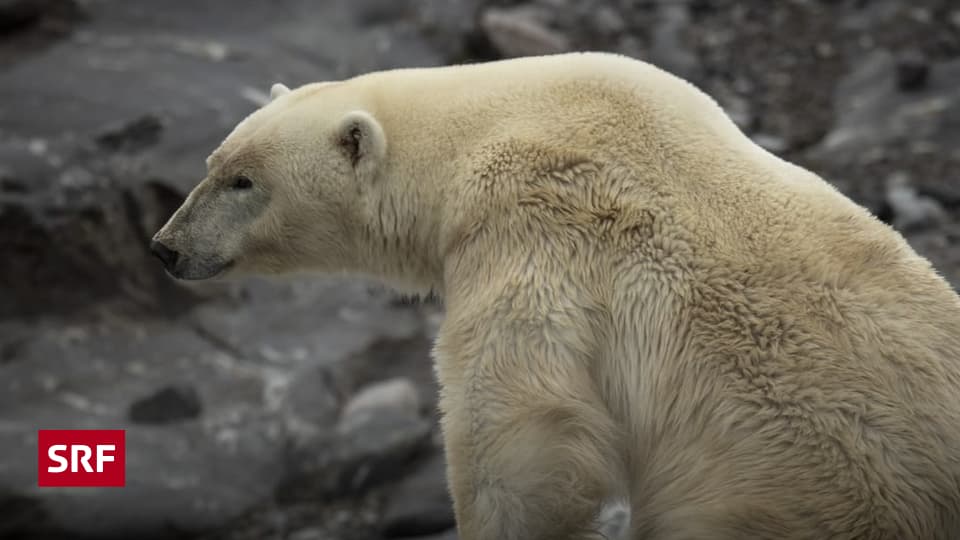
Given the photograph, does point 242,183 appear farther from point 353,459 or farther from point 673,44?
point 673,44

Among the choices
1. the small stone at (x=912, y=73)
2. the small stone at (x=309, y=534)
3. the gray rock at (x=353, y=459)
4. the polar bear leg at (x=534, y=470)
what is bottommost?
the small stone at (x=309, y=534)

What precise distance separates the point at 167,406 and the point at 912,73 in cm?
531

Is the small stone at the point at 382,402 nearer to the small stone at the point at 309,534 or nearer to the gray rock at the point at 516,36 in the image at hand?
the small stone at the point at 309,534

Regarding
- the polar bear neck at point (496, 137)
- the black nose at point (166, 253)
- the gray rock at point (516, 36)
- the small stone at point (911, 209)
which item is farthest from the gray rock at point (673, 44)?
the black nose at point (166, 253)

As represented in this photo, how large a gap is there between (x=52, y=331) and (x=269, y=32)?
2.78 metres

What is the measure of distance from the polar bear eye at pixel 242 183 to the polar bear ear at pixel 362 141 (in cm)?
31

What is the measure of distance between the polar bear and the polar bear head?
2 centimetres

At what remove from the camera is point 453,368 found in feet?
11.1

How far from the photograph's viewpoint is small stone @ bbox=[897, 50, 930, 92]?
8656 millimetres

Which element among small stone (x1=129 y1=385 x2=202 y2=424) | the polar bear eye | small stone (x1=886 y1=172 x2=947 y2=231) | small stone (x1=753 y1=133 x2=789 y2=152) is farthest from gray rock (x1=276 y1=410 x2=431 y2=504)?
small stone (x1=753 y1=133 x2=789 y2=152)

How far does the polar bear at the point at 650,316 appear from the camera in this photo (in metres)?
3.05

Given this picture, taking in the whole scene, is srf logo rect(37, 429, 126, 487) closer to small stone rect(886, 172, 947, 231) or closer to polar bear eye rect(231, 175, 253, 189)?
polar bear eye rect(231, 175, 253, 189)

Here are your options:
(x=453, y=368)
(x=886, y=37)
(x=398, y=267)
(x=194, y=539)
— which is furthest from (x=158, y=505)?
(x=886, y=37)

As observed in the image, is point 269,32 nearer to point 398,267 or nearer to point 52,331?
point 52,331
